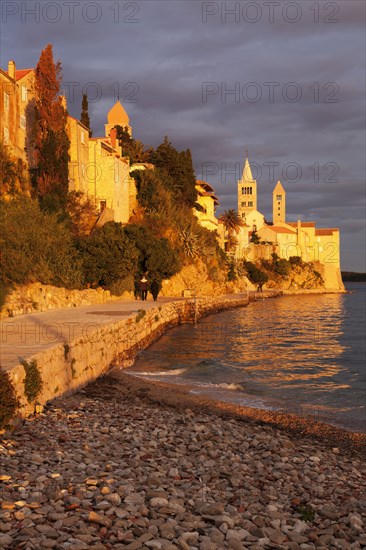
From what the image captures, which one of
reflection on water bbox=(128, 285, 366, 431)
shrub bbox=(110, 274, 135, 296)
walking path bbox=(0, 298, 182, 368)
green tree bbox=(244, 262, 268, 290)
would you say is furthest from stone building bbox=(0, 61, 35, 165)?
green tree bbox=(244, 262, 268, 290)

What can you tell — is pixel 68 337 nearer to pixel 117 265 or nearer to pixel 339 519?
pixel 339 519

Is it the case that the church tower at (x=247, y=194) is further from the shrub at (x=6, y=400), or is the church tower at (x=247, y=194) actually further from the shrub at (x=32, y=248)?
the shrub at (x=6, y=400)

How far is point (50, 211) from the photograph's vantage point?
30.5 m

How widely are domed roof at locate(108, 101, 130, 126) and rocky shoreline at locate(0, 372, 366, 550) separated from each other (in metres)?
75.3

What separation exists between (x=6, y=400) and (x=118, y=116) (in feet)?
257

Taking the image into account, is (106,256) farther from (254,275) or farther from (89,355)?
(254,275)

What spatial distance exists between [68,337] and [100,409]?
2.97 metres

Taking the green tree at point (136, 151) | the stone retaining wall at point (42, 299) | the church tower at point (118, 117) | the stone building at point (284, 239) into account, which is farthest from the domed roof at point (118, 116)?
the stone retaining wall at point (42, 299)

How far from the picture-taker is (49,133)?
32062 millimetres

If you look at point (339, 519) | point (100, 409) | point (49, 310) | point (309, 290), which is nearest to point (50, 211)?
point (49, 310)

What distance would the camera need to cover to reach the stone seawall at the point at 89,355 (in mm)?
9547

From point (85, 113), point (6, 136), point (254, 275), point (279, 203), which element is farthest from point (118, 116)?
point (279, 203)

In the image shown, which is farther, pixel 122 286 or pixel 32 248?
pixel 122 286

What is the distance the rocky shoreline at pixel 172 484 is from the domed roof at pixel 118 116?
7528cm
